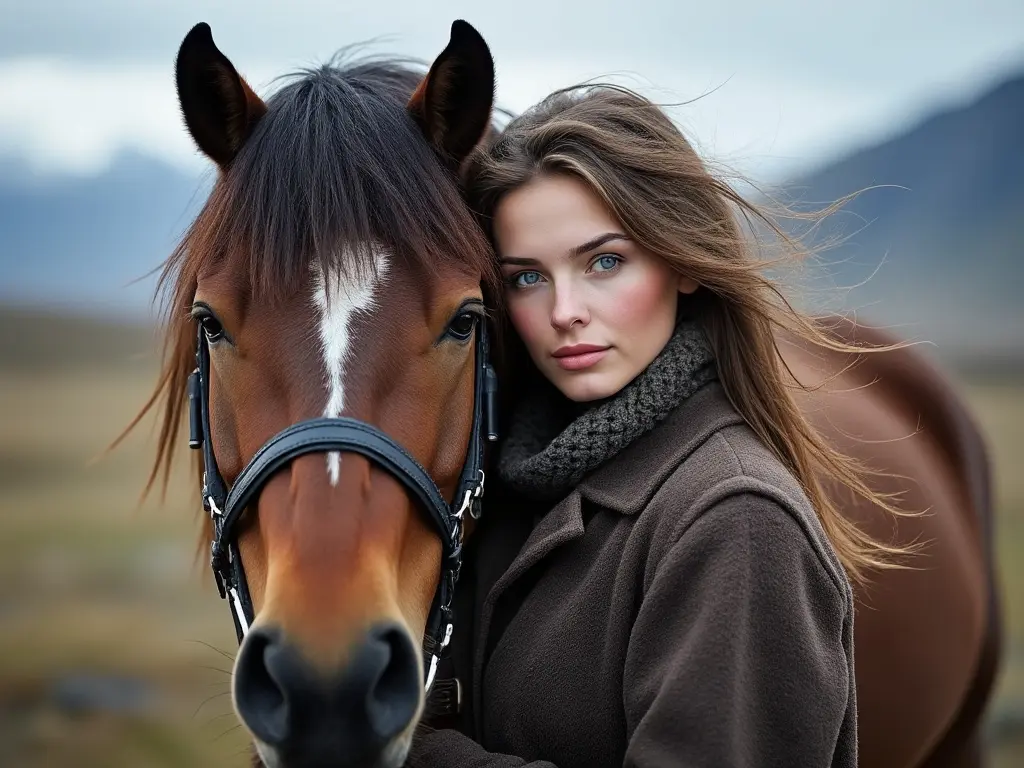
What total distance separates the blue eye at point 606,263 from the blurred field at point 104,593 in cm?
103

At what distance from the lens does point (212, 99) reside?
1.87 metres

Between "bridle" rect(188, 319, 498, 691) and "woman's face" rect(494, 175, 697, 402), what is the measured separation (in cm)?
16

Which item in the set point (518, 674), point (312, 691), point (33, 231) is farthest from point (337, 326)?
point (33, 231)

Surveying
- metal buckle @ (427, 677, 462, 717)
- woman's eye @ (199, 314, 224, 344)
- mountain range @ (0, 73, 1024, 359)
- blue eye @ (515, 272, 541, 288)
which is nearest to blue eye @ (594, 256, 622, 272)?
blue eye @ (515, 272, 541, 288)

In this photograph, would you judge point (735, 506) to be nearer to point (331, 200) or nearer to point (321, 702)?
point (321, 702)

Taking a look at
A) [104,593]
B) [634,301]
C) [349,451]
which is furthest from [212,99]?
[104,593]

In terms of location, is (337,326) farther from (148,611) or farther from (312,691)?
(148,611)

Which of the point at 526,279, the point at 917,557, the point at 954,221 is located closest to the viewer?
the point at 526,279

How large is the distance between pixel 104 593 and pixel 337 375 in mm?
10398

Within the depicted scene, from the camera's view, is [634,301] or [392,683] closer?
[392,683]

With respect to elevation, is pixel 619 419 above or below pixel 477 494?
above

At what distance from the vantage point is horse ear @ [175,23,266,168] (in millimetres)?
1794

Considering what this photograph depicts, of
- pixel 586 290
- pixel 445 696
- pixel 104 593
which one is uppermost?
pixel 586 290

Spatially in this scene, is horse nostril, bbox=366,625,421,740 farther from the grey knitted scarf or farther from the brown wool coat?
the grey knitted scarf
